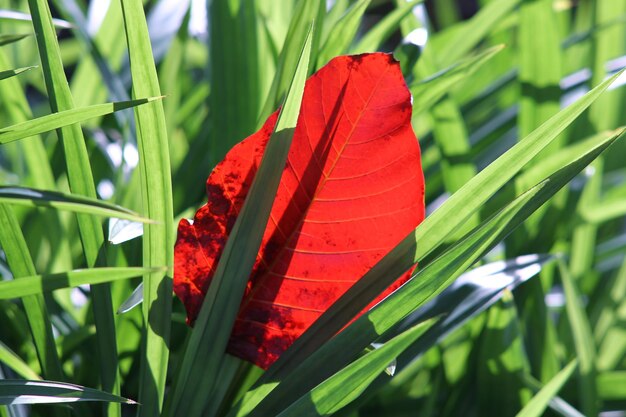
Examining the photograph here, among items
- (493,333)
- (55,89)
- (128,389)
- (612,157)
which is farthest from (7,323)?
(612,157)

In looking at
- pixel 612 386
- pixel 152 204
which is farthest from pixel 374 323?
pixel 612 386

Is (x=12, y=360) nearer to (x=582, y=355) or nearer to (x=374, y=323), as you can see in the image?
(x=374, y=323)

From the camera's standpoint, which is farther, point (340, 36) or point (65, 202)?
point (340, 36)

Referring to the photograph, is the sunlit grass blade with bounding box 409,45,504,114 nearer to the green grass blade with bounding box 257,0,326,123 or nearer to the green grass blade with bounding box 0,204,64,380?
the green grass blade with bounding box 257,0,326,123

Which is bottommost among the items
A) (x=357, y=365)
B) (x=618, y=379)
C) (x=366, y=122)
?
(x=618, y=379)

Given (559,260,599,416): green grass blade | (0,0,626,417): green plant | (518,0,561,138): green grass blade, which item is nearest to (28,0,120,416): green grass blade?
(0,0,626,417): green plant

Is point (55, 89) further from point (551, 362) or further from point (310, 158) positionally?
point (551, 362)
